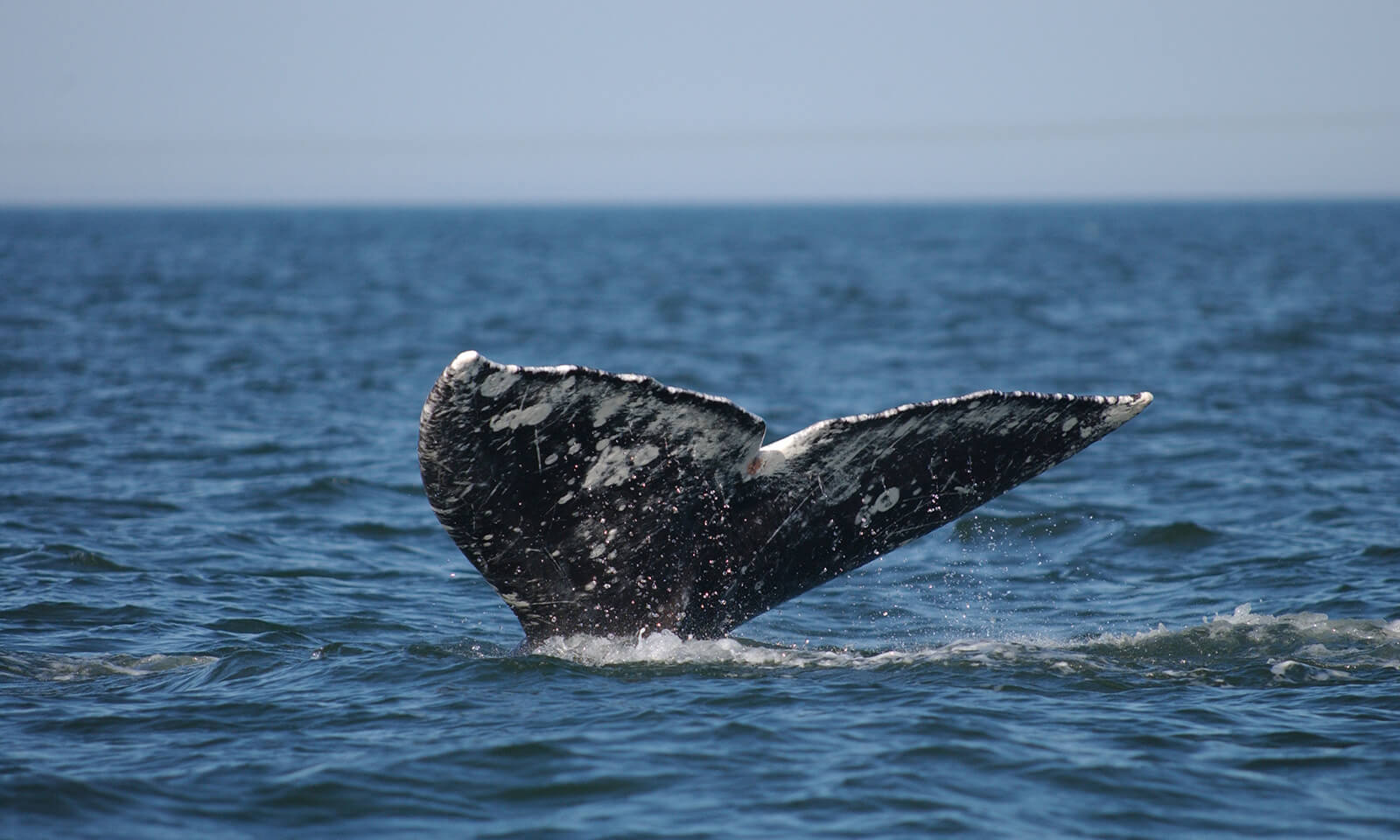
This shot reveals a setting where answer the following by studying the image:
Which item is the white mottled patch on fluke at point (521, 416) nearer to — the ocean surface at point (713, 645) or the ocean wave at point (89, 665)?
the ocean surface at point (713, 645)

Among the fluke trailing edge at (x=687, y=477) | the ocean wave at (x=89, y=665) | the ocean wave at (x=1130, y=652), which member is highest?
the fluke trailing edge at (x=687, y=477)

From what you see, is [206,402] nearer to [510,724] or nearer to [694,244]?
[510,724]

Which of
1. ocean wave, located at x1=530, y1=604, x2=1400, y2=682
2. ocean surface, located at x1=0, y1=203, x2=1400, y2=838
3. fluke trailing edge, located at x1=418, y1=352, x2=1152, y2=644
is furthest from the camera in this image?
ocean wave, located at x1=530, y1=604, x2=1400, y2=682

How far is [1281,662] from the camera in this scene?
22.5 ft

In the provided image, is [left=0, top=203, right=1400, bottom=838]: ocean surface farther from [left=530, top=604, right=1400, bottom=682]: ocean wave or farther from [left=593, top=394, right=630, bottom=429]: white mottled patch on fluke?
[left=593, top=394, right=630, bottom=429]: white mottled patch on fluke

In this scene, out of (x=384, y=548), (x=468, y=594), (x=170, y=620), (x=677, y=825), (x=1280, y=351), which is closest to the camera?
(x=677, y=825)

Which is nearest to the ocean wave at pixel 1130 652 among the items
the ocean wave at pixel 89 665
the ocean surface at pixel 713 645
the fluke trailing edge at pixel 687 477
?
the ocean surface at pixel 713 645

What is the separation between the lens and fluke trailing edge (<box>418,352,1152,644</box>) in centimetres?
530

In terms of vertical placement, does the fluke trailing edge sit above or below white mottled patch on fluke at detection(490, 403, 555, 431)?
below

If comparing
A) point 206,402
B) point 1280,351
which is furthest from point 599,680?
point 1280,351

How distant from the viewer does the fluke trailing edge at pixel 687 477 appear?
5.30 meters

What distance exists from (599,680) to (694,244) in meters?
85.6

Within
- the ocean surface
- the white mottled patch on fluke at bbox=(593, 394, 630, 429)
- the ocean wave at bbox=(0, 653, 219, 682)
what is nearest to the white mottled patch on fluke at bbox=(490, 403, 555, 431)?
the white mottled patch on fluke at bbox=(593, 394, 630, 429)

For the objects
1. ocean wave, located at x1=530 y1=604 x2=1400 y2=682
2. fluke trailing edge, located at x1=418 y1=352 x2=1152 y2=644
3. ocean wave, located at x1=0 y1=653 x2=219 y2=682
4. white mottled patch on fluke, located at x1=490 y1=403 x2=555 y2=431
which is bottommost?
ocean wave, located at x1=0 y1=653 x2=219 y2=682
